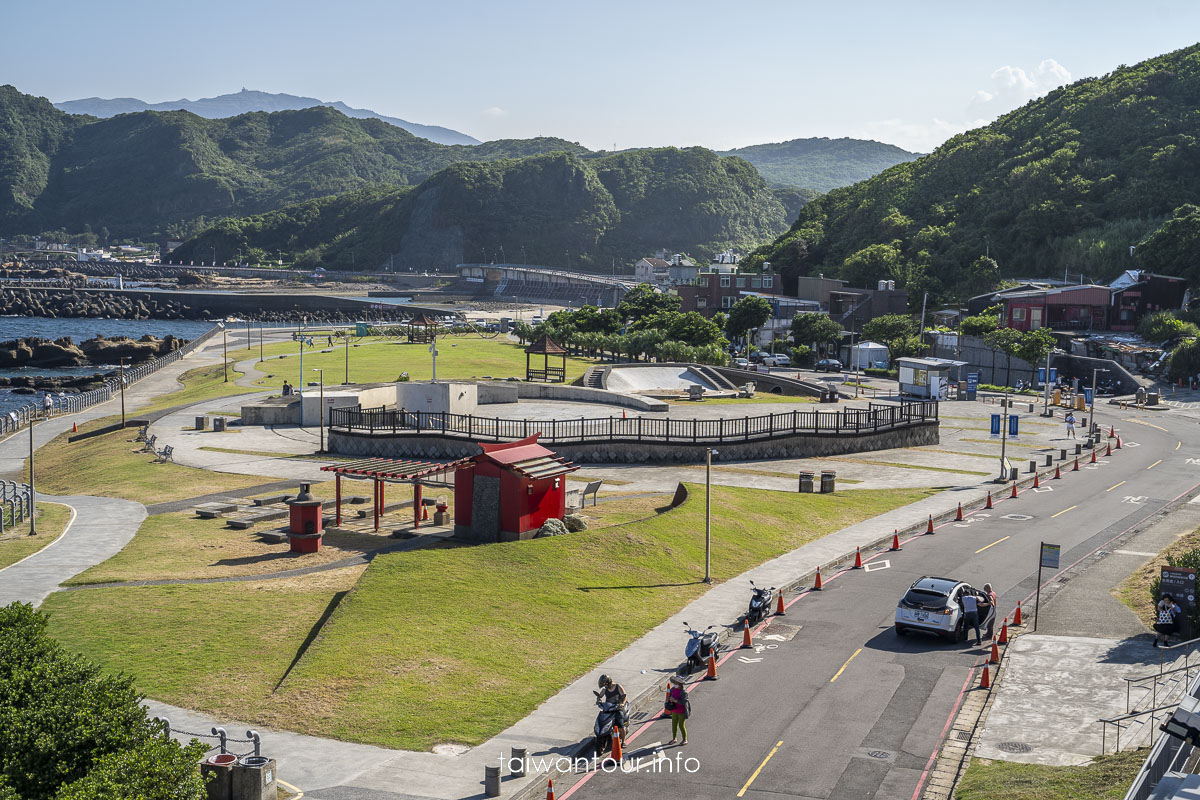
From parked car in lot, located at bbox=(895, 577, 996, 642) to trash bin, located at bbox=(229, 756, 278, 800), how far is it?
635 inches

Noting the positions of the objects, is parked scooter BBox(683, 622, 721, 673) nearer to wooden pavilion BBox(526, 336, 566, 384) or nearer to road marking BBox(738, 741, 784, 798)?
road marking BBox(738, 741, 784, 798)

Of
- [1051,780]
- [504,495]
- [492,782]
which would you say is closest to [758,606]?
[504,495]

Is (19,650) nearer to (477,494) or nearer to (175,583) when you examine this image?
(175,583)

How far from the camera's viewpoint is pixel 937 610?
1026 inches

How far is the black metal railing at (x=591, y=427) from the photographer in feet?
171

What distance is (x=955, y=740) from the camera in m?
20.3

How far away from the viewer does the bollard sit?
17.5m

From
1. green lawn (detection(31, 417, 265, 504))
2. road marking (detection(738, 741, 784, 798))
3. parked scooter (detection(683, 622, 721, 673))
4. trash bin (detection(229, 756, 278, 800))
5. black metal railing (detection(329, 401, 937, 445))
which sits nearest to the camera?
trash bin (detection(229, 756, 278, 800))

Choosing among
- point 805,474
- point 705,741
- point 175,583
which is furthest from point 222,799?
point 805,474

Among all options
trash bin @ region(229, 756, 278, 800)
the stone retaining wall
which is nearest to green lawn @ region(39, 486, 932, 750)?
trash bin @ region(229, 756, 278, 800)

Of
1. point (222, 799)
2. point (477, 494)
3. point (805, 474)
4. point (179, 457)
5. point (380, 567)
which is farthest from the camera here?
point (179, 457)

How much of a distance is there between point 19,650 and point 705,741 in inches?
485

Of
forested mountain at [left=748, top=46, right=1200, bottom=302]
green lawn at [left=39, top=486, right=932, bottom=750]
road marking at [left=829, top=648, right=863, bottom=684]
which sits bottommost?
road marking at [left=829, top=648, right=863, bottom=684]

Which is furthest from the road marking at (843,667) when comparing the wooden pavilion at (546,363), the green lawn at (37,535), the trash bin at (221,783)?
the wooden pavilion at (546,363)
